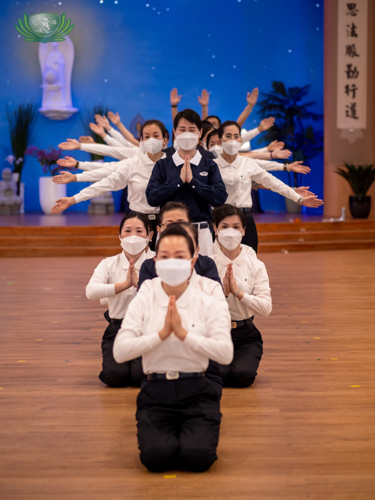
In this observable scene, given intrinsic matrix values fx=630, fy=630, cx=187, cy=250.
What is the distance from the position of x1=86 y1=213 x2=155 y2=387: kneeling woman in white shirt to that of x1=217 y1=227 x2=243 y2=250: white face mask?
0.40 m

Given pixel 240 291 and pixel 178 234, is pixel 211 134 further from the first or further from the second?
pixel 178 234

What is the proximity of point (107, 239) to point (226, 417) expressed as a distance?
219 inches

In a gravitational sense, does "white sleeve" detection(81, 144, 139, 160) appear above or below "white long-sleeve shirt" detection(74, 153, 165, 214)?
above

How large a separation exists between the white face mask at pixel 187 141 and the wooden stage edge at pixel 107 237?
178 inches

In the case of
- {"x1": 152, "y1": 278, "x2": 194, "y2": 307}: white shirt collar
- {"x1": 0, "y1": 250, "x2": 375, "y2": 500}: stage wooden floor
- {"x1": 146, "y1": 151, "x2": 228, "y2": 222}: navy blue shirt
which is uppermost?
{"x1": 146, "y1": 151, "x2": 228, "y2": 222}: navy blue shirt

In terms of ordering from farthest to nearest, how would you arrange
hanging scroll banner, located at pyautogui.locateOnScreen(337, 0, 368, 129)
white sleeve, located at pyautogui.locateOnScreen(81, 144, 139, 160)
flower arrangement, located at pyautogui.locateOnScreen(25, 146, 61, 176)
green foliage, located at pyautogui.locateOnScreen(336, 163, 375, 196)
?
flower arrangement, located at pyautogui.locateOnScreen(25, 146, 61, 176)
hanging scroll banner, located at pyautogui.locateOnScreen(337, 0, 368, 129)
green foliage, located at pyautogui.locateOnScreen(336, 163, 375, 196)
white sleeve, located at pyautogui.locateOnScreen(81, 144, 139, 160)

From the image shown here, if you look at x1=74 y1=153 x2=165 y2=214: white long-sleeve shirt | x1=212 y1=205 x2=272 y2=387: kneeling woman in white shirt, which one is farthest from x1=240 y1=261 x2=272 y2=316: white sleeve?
x1=74 y1=153 x2=165 y2=214: white long-sleeve shirt

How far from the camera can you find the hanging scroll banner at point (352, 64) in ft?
31.6

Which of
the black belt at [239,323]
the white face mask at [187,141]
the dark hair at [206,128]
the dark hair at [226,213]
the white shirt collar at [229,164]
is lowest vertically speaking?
the black belt at [239,323]

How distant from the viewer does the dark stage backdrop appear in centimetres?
1117

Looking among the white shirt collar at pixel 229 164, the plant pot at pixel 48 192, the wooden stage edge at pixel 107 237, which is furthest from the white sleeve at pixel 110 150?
the plant pot at pixel 48 192

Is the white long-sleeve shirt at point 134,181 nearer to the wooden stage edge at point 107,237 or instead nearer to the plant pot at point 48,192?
the wooden stage edge at point 107,237

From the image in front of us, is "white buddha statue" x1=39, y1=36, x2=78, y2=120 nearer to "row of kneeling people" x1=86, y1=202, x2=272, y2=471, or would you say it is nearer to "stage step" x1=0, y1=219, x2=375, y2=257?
"stage step" x1=0, y1=219, x2=375, y2=257

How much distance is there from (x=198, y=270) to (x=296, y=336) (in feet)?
4.75
